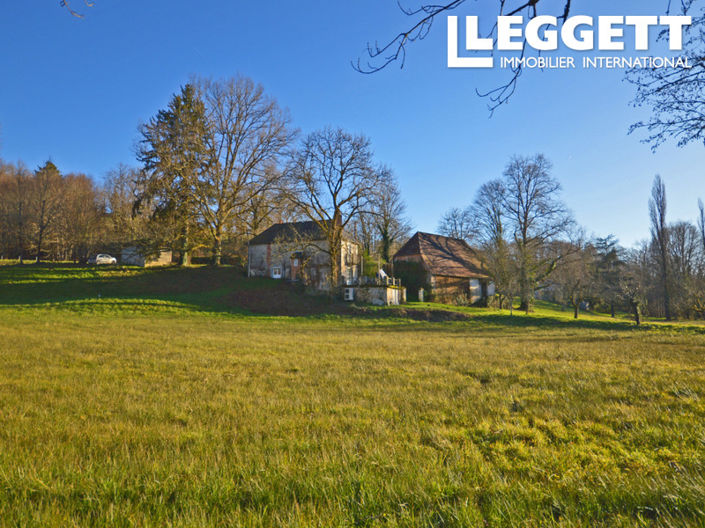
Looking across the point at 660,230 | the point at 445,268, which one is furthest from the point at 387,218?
the point at 660,230

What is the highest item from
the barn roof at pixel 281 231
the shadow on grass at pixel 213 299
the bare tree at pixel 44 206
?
the bare tree at pixel 44 206

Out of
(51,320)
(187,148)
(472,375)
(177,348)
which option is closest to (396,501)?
(472,375)

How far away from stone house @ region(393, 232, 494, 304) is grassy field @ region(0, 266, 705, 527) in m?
31.5

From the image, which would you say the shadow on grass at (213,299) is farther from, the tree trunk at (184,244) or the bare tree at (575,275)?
the bare tree at (575,275)

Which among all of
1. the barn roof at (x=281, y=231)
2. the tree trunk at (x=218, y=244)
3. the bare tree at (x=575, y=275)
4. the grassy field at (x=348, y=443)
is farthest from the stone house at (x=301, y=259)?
the grassy field at (x=348, y=443)

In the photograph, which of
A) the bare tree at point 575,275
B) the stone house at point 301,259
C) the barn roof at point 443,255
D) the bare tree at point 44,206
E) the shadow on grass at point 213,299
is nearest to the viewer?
the shadow on grass at point 213,299

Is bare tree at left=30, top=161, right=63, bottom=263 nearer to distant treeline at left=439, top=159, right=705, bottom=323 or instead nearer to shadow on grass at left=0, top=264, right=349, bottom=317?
shadow on grass at left=0, top=264, right=349, bottom=317

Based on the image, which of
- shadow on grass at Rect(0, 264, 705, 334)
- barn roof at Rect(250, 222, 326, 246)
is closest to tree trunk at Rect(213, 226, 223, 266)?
shadow on grass at Rect(0, 264, 705, 334)

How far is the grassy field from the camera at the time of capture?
2355 mm

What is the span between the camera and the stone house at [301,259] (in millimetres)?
37250

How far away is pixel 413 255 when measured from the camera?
136 ft

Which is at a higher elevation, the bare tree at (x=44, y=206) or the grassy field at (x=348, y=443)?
the bare tree at (x=44, y=206)

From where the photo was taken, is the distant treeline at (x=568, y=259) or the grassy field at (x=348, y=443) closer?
the grassy field at (x=348, y=443)

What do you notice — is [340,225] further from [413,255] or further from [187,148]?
[187,148]
